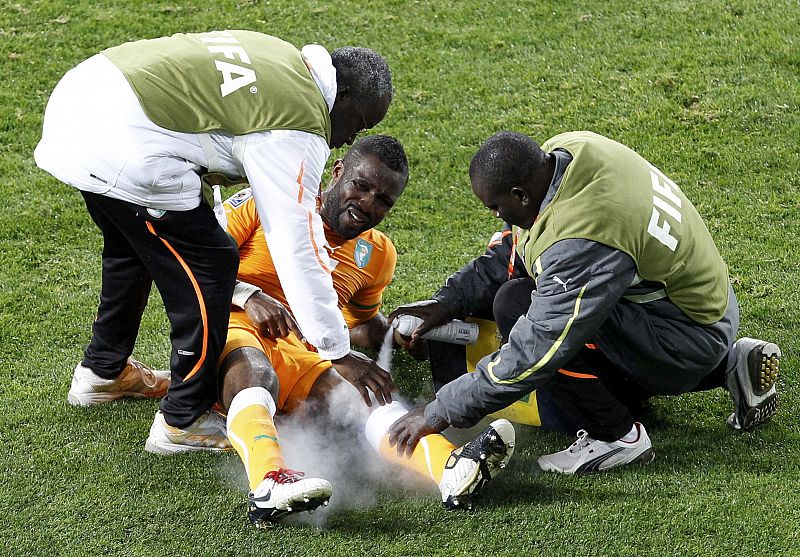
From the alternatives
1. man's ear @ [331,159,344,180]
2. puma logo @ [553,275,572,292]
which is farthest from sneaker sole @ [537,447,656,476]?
man's ear @ [331,159,344,180]

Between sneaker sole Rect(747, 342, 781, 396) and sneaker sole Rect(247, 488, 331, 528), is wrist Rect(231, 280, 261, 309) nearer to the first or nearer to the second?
sneaker sole Rect(247, 488, 331, 528)

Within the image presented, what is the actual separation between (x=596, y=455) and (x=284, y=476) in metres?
1.10

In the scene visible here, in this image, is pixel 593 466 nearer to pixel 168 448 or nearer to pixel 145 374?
pixel 168 448

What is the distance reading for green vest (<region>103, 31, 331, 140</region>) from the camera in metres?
3.29

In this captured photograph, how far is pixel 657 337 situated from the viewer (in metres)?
3.58

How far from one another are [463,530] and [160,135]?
154cm

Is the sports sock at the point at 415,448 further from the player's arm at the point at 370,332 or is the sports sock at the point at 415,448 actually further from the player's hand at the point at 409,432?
the player's arm at the point at 370,332

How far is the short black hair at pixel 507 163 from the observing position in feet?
11.3

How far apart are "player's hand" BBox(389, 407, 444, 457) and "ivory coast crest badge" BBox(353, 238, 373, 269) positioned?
797mm

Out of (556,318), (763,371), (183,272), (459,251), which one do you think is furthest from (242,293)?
(763,371)

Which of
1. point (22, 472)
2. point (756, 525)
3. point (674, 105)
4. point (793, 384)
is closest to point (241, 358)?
point (22, 472)

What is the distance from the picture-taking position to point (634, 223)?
3.37 m

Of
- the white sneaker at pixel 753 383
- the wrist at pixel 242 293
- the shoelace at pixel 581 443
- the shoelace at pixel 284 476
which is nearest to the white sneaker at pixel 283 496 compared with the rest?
the shoelace at pixel 284 476

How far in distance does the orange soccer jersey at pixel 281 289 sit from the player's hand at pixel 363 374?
47 centimetres
